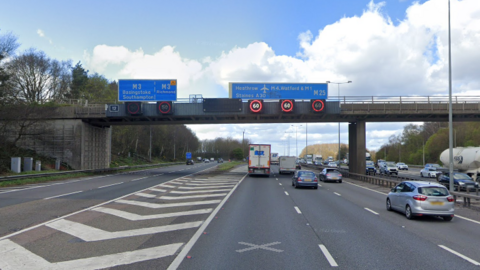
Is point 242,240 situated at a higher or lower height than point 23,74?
lower

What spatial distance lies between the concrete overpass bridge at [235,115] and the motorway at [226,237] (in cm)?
2153

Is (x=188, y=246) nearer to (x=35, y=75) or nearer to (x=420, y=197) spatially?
(x=420, y=197)

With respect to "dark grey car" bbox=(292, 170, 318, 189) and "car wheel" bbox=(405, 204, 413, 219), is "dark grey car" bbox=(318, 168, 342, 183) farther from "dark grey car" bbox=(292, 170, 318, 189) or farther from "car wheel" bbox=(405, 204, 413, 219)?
"car wheel" bbox=(405, 204, 413, 219)

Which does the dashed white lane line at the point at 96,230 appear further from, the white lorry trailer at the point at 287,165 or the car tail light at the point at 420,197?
the white lorry trailer at the point at 287,165

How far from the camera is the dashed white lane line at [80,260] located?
7.30m

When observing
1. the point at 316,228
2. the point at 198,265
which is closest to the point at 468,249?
the point at 316,228

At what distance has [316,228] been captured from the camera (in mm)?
11695

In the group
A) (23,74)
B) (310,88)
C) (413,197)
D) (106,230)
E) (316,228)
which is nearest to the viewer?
(106,230)

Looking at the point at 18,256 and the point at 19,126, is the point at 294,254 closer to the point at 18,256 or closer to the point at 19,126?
the point at 18,256

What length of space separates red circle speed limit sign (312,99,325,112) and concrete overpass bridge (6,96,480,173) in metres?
0.37

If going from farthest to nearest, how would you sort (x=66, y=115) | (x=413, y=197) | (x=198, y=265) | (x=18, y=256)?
(x=66, y=115) < (x=413, y=197) < (x=18, y=256) < (x=198, y=265)

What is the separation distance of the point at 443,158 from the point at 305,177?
2017cm

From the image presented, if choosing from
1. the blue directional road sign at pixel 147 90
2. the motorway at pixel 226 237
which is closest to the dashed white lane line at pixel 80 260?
the motorway at pixel 226 237

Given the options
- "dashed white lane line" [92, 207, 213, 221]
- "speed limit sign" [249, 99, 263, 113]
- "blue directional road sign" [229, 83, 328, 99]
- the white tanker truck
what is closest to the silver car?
"dashed white lane line" [92, 207, 213, 221]
